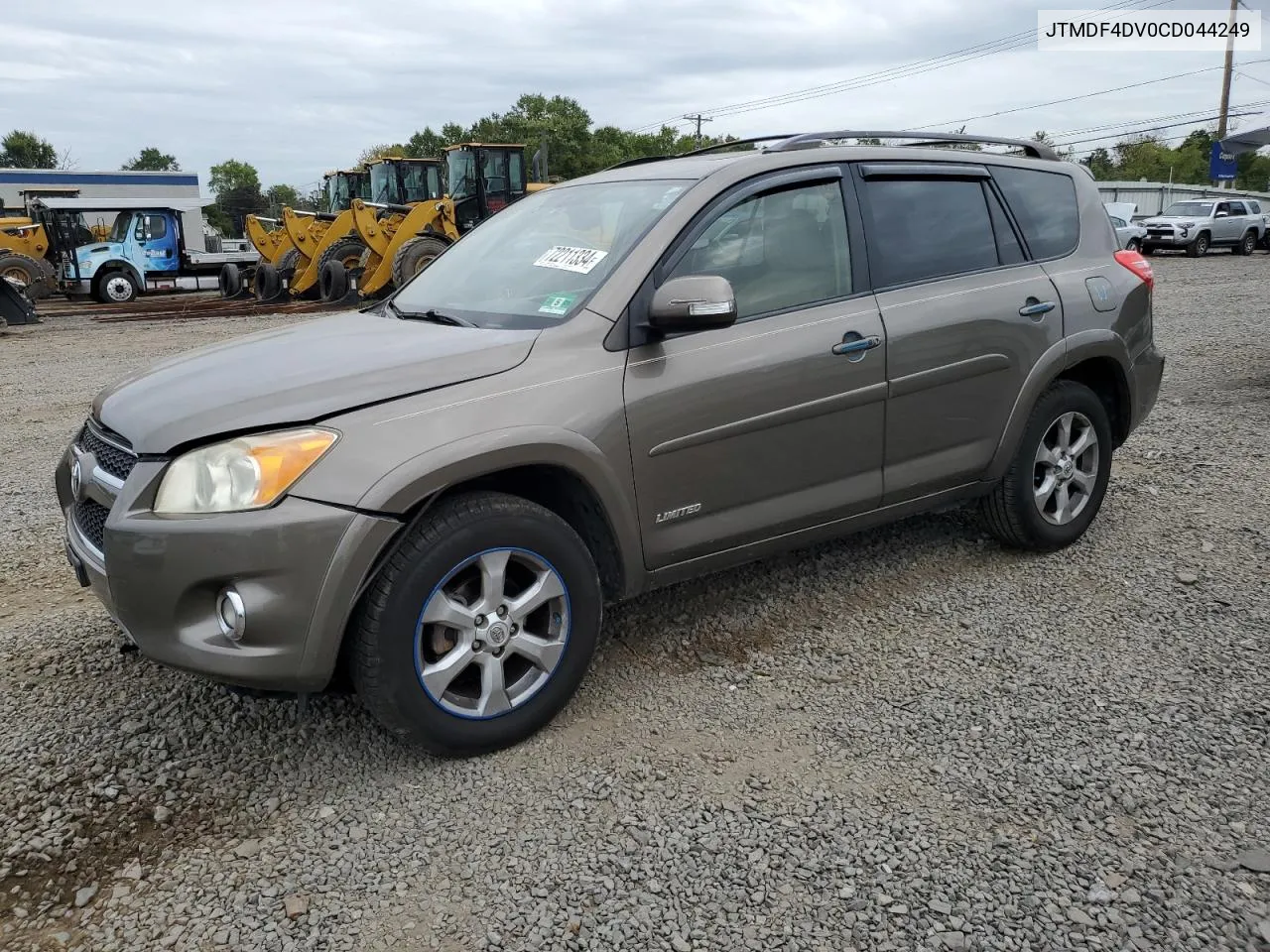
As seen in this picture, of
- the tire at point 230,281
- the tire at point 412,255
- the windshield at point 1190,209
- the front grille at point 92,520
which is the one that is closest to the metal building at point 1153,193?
the windshield at point 1190,209

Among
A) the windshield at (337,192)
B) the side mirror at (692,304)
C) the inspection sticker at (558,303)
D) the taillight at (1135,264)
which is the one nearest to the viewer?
the side mirror at (692,304)

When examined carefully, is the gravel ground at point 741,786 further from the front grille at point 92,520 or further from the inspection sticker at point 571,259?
the inspection sticker at point 571,259

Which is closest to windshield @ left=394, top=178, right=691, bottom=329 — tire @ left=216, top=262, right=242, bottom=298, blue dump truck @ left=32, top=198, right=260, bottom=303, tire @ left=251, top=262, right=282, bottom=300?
tire @ left=251, top=262, right=282, bottom=300

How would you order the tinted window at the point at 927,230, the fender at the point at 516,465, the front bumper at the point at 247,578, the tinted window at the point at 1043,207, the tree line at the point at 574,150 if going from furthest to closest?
the tree line at the point at 574,150
the tinted window at the point at 1043,207
the tinted window at the point at 927,230
the fender at the point at 516,465
the front bumper at the point at 247,578

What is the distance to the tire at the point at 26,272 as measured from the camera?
21.5 meters

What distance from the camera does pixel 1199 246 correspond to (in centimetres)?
2805

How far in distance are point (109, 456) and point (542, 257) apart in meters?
1.57

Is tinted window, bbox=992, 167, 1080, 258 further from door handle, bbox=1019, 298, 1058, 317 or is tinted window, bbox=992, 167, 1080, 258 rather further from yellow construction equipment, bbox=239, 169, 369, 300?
yellow construction equipment, bbox=239, 169, 369, 300

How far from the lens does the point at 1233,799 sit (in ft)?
8.81

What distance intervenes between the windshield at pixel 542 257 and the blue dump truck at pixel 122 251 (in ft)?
69.5

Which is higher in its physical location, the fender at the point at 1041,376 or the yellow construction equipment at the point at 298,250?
the yellow construction equipment at the point at 298,250

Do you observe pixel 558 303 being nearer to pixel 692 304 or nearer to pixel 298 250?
pixel 692 304

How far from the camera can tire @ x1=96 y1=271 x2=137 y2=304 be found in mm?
21953

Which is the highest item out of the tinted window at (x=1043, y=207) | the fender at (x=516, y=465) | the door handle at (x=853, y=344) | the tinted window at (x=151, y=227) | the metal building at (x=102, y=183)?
the metal building at (x=102, y=183)
